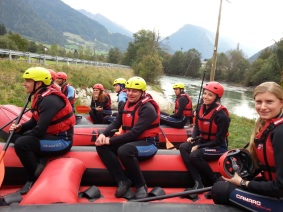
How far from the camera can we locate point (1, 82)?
1106 centimetres

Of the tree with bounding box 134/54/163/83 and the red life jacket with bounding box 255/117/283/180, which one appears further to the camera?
the tree with bounding box 134/54/163/83

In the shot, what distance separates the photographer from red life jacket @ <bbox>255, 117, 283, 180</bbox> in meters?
2.52

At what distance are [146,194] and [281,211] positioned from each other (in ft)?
5.93

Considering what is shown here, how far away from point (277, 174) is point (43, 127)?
289 centimetres

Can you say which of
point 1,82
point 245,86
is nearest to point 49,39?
point 245,86

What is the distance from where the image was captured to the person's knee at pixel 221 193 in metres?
2.83

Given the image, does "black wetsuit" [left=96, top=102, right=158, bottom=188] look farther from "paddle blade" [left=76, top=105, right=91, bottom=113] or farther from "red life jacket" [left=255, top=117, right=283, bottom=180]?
"paddle blade" [left=76, top=105, right=91, bottom=113]

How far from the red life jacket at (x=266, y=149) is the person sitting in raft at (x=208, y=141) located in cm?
158

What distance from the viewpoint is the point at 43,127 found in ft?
12.5

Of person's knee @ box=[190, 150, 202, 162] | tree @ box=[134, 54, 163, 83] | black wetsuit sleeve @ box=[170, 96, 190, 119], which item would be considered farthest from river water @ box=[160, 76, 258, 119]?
person's knee @ box=[190, 150, 202, 162]

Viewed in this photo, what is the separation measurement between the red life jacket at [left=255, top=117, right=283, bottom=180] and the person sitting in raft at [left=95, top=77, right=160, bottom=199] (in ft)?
5.57

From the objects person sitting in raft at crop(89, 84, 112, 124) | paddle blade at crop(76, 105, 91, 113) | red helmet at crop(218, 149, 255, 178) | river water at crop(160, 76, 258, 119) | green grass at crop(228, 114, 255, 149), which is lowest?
river water at crop(160, 76, 258, 119)

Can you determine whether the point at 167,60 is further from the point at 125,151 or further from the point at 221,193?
the point at 221,193

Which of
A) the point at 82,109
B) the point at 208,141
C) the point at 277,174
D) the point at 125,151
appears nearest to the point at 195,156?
the point at 208,141
